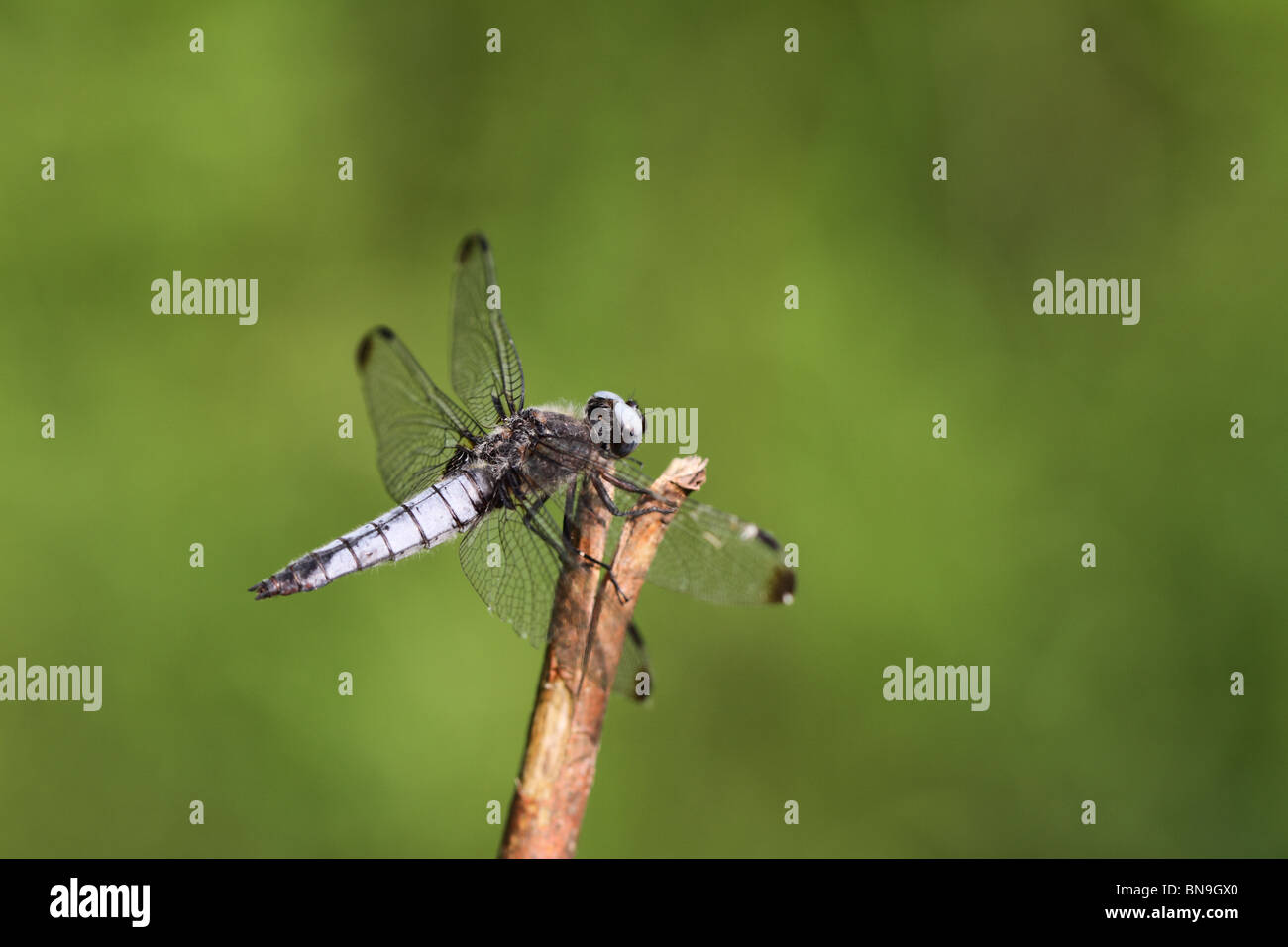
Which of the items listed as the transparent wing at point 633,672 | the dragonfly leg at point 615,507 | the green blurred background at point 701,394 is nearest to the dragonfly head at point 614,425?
the dragonfly leg at point 615,507

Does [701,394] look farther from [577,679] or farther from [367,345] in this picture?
[577,679]

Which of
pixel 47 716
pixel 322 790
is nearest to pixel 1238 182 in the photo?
pixel 322 790

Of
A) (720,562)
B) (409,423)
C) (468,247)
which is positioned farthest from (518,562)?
(468,247)

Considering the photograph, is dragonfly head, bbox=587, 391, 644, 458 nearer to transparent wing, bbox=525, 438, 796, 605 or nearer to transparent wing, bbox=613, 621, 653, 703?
transparent wing, bbox=525, 438, 796, 605

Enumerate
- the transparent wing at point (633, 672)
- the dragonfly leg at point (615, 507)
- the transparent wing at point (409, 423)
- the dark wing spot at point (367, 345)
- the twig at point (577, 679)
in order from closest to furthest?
the twig at point (577, 679) < the transparent wing at point (633, 672) < the dragonfly leg at point (615, 507) < the transparent wing at point (409, 423) < the dark wing spot at point (367, 345)

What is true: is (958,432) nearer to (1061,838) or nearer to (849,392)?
(849,392)

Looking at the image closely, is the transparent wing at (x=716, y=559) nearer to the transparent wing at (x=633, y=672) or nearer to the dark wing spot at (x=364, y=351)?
the transparent wing at (x=633, y=672)
